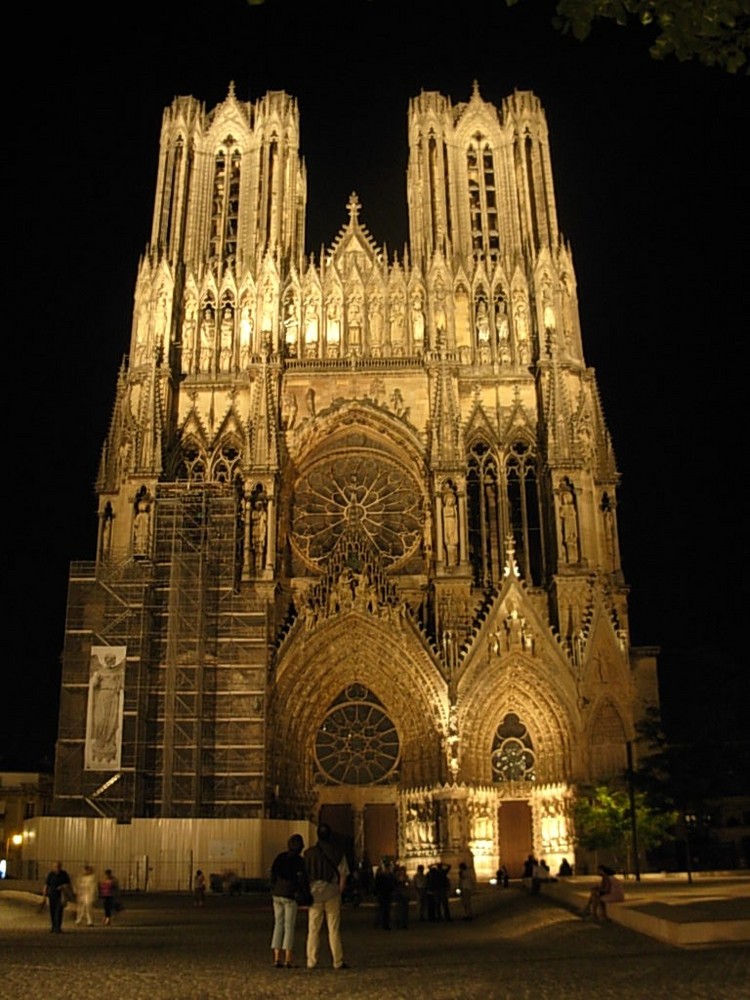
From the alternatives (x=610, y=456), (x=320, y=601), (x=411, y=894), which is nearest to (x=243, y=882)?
(x=411, y=894)

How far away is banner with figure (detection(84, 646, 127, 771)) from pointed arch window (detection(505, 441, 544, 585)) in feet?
39.2

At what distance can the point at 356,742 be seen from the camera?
30594 millimetres

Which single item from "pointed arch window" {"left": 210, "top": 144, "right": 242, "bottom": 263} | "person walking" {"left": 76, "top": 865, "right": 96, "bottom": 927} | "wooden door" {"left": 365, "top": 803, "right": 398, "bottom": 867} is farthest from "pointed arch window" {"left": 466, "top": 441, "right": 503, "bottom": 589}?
"person walking" {"left": 76, "top": 865, "right": 96, "bottom": 927}

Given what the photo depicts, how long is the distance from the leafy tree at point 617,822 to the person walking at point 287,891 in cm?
1730

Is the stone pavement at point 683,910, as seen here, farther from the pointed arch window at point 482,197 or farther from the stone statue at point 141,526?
the pointed arch window at point 482,197

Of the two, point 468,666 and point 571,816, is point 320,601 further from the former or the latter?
point 571,816

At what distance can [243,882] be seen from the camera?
25.9m

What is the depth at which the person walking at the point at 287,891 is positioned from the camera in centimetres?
980

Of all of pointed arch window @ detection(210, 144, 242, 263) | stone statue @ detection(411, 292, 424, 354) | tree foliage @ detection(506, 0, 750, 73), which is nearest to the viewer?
tree foliage @ detection(506, 0, 750, 73)

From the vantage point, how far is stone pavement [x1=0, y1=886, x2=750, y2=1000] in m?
8.30

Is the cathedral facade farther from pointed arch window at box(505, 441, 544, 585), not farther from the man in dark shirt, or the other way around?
the man in dark shirt

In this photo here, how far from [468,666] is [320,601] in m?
4.50

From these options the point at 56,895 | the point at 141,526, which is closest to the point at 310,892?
the point at 56,895

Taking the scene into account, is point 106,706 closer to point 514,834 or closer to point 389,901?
point 514,834
